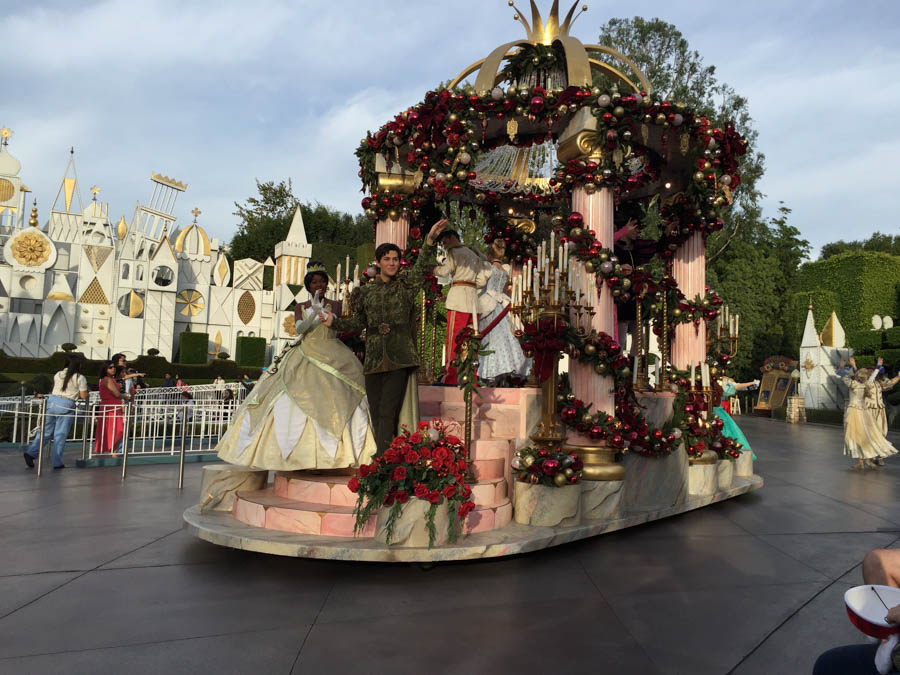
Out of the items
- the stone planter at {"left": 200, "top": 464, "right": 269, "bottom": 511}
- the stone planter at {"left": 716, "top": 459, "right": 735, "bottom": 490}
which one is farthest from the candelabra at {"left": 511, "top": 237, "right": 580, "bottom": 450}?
the stone planter at {"left": 716, "top": 459, "right": 735, "bottom": 490}

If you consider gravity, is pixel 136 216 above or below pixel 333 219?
below

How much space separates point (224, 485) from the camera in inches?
230

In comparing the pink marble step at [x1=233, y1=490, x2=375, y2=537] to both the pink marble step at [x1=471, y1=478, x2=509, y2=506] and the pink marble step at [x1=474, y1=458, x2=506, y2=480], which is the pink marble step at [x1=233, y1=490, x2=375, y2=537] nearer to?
the pink marble step at [x1=471, y1=478, x2=509, y2=506]

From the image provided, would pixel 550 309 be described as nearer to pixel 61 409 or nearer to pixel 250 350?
pixel 61 409

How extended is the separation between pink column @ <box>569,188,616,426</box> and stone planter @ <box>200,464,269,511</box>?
3.18 meters

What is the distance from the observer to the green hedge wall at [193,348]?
34250 millimetres

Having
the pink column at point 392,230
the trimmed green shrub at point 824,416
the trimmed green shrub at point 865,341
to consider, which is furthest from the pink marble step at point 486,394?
the trimmed green shrub at point 865,341

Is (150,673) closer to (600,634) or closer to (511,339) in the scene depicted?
(600,634)

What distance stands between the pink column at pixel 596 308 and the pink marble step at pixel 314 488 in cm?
248

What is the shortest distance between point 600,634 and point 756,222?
29.1 m

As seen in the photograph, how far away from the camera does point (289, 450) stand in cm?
533

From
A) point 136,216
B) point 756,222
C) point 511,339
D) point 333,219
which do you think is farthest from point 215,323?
point 511,339

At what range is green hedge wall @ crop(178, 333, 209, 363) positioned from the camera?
34250 mm

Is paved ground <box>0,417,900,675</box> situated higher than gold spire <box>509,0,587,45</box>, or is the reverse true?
gold spire <box>509,0,587,45</box>
